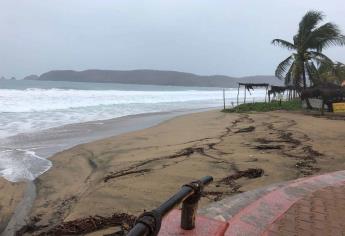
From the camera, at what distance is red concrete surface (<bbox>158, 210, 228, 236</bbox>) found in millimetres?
2996

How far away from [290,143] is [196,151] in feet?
8.31

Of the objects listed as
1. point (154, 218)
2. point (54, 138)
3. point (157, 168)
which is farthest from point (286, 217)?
point (54, 138)

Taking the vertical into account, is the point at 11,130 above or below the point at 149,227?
below

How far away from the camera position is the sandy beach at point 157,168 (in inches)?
235

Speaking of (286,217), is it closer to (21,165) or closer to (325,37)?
(21,165)

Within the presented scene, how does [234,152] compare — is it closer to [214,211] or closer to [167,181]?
[167,181]

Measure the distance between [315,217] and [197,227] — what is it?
4.23 ft

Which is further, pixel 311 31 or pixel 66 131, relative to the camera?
pixel 311 31

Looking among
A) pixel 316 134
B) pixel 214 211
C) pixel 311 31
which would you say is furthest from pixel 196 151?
pixel 311 31

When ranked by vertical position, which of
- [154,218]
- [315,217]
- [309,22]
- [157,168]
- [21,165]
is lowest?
[21,165]

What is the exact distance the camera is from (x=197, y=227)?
123 inches

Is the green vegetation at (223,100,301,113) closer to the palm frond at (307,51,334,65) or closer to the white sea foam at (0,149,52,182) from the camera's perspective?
the palm frond at (307,51,334,65)

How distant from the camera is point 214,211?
3869 millimetres

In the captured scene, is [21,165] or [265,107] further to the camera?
[265,107]
